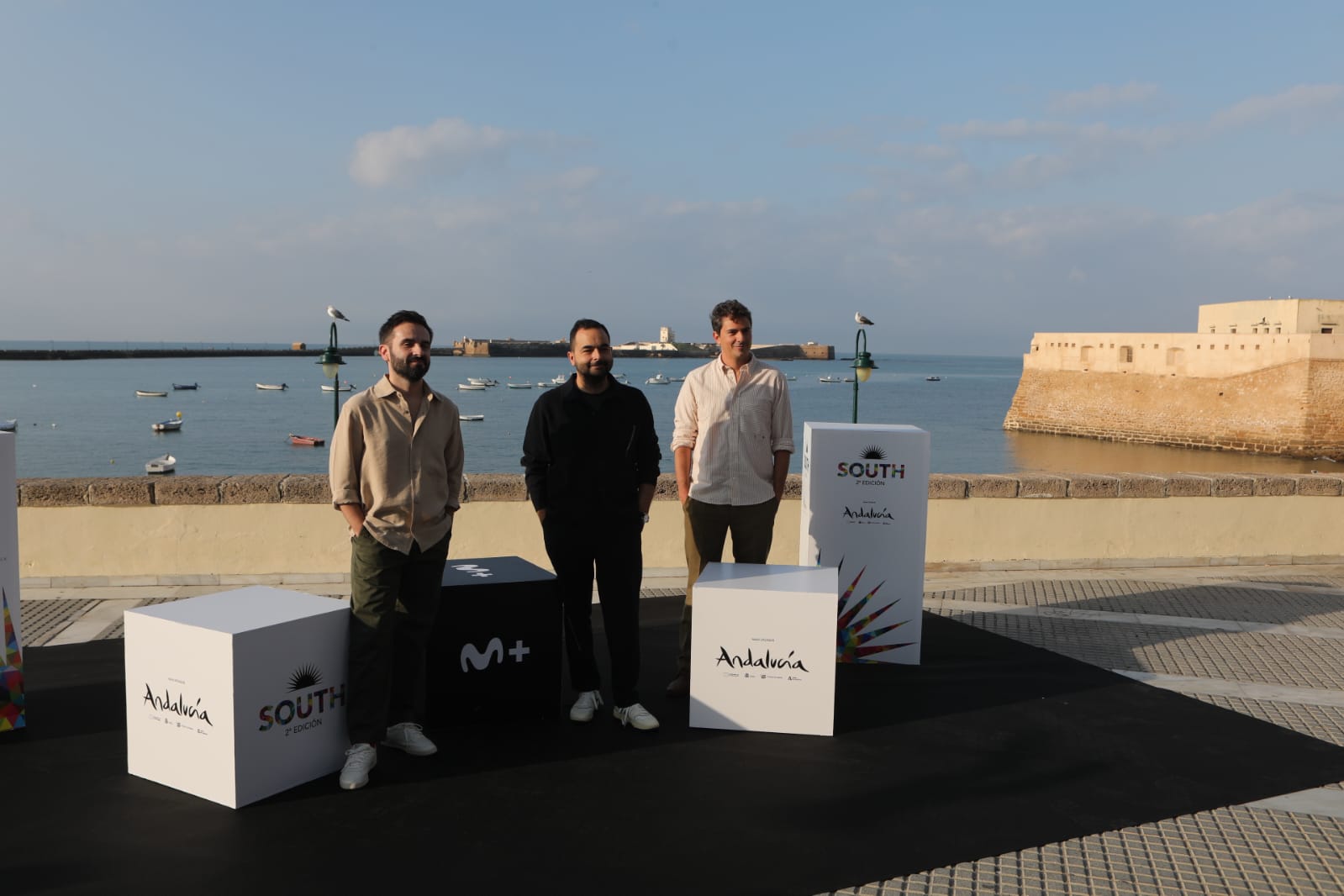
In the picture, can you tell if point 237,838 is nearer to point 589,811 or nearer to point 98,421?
point 589,811

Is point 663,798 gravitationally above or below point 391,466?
below

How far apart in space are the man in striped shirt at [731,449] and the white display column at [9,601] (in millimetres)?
3004

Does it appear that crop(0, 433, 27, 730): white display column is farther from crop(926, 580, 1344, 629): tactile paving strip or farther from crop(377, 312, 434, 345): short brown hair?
crop(926, 580, 1344, 629): tactile paving strip

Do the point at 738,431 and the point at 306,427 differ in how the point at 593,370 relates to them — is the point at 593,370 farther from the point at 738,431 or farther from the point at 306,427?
the point at 306,427

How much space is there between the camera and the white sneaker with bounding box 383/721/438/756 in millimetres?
4129

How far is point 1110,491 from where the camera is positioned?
8297 millimetres

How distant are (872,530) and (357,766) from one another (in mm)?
3097

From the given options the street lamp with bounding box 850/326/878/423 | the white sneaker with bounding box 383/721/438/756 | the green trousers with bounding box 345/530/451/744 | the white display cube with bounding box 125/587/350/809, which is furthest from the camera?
the street lamp with bounding box 850/326/878/423

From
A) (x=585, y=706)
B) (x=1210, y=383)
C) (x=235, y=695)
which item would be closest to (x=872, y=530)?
(x=585, y=706)

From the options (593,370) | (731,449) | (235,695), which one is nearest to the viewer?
(235,695)

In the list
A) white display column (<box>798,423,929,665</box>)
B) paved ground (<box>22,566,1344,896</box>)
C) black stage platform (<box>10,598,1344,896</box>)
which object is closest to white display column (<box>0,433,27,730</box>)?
black stage platform (<box>10,598,1344,896</box>)

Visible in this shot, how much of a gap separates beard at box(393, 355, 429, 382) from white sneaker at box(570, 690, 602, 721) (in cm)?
175

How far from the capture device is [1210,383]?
187ft

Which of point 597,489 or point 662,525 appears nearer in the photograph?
point 597,489
